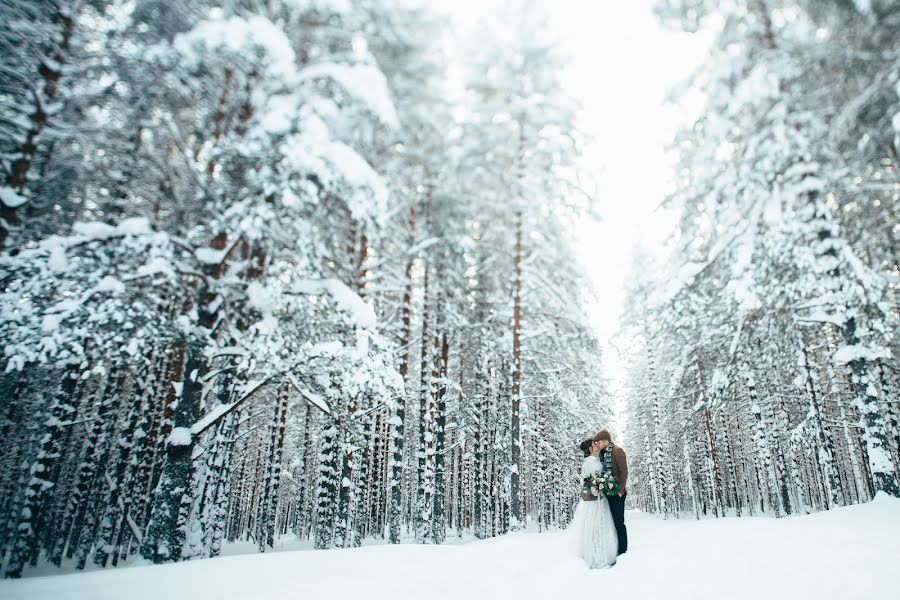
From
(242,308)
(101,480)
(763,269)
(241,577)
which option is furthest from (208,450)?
(763,269)

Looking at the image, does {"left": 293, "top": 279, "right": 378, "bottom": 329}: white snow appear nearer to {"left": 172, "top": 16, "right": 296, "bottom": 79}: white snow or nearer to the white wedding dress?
{"left": 172, "top": 16, "right": 296, "bottom": 79}: white snow

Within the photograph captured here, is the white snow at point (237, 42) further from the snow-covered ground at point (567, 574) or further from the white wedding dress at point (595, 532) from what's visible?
the white wedding dress at point (595, 532)

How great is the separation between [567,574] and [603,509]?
1.42 metres

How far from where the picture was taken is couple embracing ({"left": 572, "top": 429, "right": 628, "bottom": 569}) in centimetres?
661

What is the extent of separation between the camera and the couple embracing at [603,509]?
6.61 metres

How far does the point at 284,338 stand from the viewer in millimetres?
7035

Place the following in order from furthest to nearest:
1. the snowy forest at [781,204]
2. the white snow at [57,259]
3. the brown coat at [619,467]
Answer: the snowy forest at [781,204] < the brown coat at [619,467] < the white snow at [57,259]

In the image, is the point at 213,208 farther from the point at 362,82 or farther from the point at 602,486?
the point at 602,486

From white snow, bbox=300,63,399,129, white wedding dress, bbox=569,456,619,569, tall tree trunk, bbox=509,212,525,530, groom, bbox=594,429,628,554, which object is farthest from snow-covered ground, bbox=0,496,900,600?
white snow, bbox=300,63,399,129

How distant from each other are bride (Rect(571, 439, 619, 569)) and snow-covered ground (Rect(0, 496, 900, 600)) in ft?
0.70

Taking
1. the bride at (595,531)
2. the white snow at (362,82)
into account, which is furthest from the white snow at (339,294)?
the bride at (595,531)

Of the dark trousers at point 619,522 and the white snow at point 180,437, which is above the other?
the white snow at point 180,437

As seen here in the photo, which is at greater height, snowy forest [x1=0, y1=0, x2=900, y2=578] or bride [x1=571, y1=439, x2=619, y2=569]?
snowy forest [x1=0, y1=0, x2=900, y2=578]

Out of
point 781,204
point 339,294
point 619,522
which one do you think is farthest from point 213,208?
point 781,204
